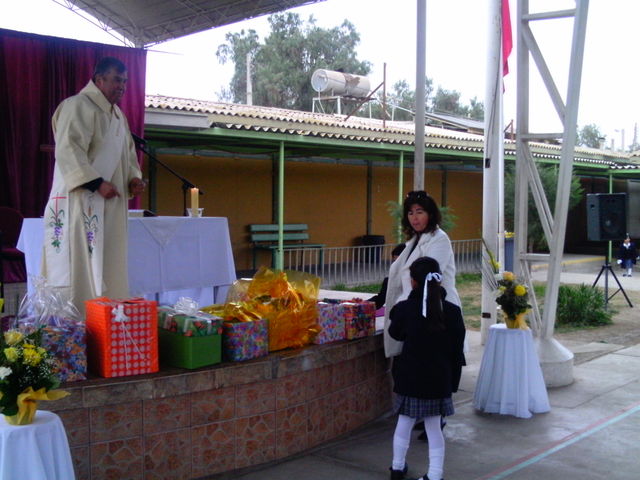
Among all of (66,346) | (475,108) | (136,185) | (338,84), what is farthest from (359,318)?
(475,108)

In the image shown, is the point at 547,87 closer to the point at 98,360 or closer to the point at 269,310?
the point at 269,310

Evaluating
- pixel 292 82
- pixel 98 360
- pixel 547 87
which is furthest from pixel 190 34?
pixel 292 82

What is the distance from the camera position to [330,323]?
500 cm

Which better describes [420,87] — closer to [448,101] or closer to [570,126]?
[570,126]

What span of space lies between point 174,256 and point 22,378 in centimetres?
313

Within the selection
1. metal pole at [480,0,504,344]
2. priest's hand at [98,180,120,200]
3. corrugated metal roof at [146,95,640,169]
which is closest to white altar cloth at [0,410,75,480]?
priest's hand at [98,180,120,200]

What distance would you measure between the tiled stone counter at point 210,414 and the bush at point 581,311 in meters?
7.62

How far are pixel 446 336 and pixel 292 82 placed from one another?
43.3 metres

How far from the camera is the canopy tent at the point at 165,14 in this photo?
9453mm

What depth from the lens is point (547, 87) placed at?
7082 mm

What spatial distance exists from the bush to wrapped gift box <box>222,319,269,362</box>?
8.39 meters

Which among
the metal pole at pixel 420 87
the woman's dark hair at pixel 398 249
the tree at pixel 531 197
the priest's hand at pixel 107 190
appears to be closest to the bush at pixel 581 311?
the metal pole at pixel 420 87

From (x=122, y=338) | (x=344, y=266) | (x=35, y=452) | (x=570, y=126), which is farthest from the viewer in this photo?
(x=344, y=266)

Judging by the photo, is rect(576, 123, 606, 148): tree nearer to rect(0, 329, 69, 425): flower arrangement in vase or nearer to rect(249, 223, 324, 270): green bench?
rect(249, 223, 324, 270): green bench
